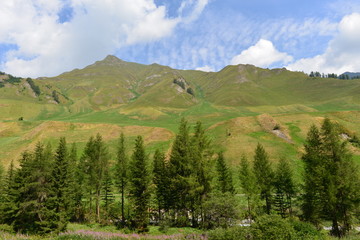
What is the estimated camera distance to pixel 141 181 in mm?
29109

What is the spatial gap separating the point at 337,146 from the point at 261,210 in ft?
57.8

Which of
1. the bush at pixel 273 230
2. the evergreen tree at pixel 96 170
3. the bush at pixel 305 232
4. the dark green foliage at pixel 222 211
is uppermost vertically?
the evergreen tree at pixel 96 170

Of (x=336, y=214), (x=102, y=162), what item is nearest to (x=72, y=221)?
(x=102, y=162)

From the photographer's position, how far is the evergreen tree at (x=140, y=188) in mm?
27766

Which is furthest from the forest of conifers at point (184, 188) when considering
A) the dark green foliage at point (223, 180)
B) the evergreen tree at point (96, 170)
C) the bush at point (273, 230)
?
the bush at point (273, 230)

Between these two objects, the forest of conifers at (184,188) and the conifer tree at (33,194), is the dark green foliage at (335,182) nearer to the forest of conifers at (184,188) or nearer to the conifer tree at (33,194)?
the forest of conifers at (184,188)

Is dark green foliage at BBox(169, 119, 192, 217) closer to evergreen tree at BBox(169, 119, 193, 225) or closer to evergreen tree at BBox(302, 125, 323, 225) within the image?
evergreen tree at BBox(169, 119, 193, 225)

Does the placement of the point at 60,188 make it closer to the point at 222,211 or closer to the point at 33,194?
the point at 33,194

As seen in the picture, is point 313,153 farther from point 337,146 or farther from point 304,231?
point 304,231

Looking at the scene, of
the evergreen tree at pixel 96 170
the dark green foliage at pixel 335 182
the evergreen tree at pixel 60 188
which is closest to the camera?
the dark green foliage at pixel 335 182

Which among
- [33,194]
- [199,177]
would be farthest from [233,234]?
[33,194]

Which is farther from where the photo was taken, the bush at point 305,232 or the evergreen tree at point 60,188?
the evergreen tree at point 60,188

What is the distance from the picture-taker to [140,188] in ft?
96.0

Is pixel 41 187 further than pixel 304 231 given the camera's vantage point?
Yes
